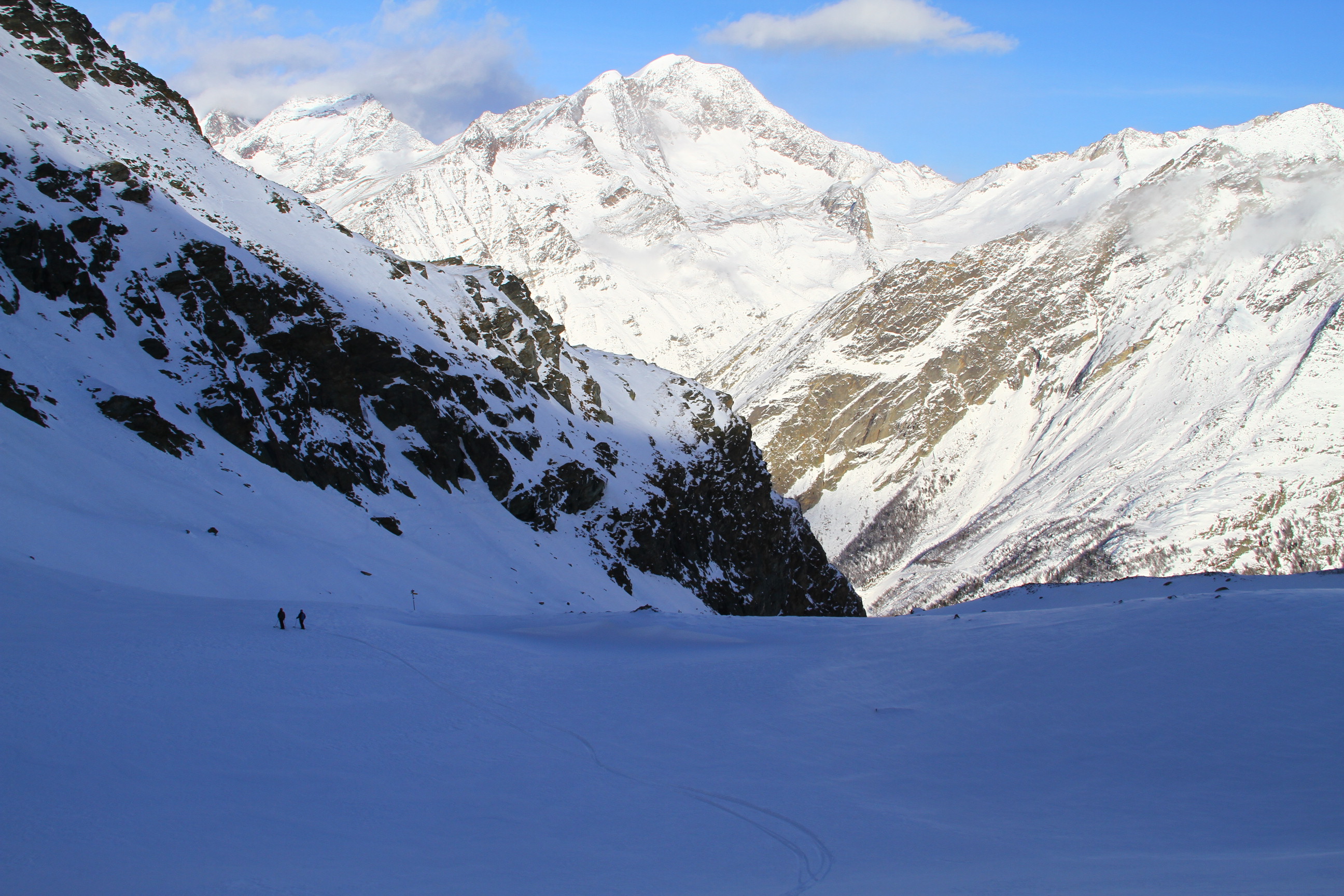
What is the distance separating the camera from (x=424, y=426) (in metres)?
63.2

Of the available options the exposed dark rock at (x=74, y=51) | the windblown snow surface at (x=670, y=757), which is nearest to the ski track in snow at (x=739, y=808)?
the windblown snow surface at (x=670, y=757)

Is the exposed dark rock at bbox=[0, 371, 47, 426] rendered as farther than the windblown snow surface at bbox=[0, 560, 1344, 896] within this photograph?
Yes

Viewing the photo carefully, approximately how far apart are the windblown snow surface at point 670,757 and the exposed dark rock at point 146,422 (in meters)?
17.6

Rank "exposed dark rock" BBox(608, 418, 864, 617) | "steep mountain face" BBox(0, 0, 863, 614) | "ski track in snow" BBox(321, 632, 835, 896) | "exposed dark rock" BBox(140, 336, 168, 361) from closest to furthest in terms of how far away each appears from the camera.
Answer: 1. "ski track in snow" BBox(321, 632, 835, 896)
2. "steep mountain face" BBox(0, 0, 863, 614)
3. "exposed dark rock" BBox(140, 336, 168, 361)
4. "exposed dark rock" BBox(608, 418, 864, 617)

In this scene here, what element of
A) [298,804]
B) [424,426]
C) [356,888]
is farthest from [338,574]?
[356,888]

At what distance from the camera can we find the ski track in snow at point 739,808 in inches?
471

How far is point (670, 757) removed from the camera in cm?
1711

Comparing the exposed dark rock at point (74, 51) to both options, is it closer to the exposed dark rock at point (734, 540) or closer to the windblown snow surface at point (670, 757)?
the exposed dark rock at point (734, 540)

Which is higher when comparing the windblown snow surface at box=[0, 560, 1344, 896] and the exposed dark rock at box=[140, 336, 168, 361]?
the exposed dark rock at box=[140, 336, 168, 361]

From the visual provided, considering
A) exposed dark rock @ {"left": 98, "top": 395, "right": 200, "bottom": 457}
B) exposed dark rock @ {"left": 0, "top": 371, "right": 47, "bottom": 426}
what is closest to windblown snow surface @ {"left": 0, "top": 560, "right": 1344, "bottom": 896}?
exposed dark rock @ {"left": 0, "top": 371, "right": 47, "bottom": 426}

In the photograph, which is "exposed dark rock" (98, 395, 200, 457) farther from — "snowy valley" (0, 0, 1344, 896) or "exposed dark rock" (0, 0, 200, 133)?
"exposed dark rock" (0, 0, 200, 133)

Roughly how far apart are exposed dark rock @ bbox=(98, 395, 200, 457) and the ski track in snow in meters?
28.2

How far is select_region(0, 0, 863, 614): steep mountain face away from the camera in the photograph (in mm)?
37031

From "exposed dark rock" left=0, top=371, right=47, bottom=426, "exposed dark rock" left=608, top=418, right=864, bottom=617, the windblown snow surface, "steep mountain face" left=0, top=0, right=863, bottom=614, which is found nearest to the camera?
the windblown snow surface
